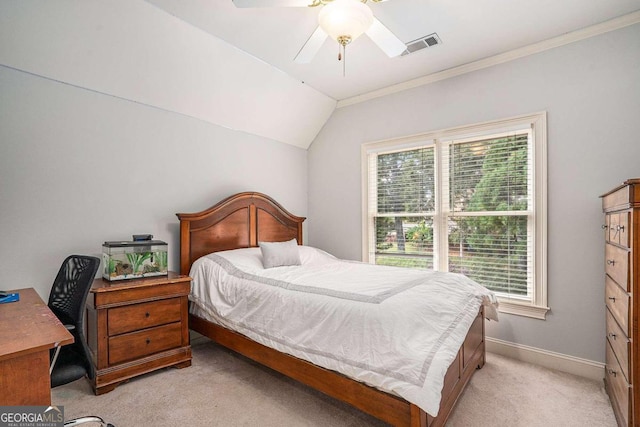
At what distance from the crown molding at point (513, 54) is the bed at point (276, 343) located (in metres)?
1.87

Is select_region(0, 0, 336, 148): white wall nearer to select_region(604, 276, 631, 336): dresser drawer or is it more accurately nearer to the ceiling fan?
the ceiling fan

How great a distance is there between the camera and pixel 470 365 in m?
2.32

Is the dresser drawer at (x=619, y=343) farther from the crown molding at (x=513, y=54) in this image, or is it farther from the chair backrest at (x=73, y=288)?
the chair backrest at (x=73, y=288)

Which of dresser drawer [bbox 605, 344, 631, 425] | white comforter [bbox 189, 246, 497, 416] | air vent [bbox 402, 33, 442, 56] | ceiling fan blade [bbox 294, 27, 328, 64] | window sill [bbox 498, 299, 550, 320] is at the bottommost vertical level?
dresser drawer [bbox 605, 344, 631, 425]

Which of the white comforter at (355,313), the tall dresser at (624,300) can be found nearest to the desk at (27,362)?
the white comforter at (355,313)

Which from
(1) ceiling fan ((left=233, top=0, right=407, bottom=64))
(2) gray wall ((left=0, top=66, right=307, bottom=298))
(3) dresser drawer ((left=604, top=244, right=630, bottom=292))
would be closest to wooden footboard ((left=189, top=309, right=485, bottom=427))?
(3) dresser drawer ((left=604, top=244, right=630, bottom=292))

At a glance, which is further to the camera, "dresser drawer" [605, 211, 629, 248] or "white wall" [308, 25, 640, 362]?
"white wall" [308, 25, 640, 362]

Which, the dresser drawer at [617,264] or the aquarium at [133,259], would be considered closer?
the dresser drawer at [617,264]

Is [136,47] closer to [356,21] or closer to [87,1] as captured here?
[87,1]

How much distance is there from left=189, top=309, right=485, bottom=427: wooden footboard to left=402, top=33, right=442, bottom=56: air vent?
7.59 ft

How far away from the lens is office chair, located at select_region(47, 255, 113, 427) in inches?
59.4

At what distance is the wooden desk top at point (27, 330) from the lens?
3.58 ft

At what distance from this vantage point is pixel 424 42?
274cm

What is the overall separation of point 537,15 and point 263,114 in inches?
104
